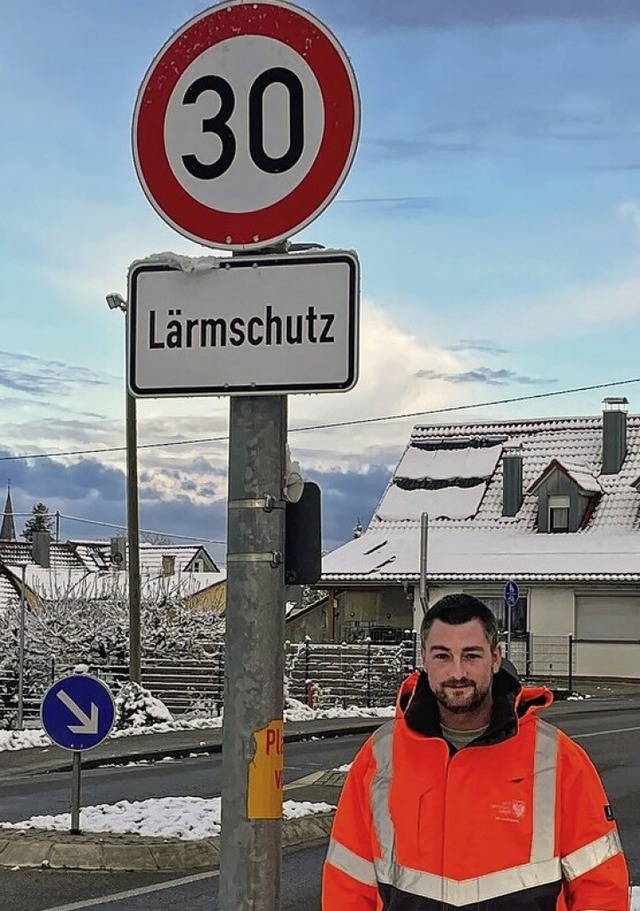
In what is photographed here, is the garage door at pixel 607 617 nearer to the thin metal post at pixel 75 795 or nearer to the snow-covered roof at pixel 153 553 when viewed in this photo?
the thin metal post at pixel 75 795

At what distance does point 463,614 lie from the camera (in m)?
3.61

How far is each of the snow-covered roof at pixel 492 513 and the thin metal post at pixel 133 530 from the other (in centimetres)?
1924

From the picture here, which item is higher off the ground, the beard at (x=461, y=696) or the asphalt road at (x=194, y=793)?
the beard at (x=461, y=696)

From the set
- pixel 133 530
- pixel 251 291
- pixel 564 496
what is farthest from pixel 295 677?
pixel 251 291

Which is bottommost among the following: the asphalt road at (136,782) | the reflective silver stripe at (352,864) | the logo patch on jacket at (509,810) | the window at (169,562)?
the asphalt road at (136,782)

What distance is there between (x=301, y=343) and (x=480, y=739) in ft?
3.49

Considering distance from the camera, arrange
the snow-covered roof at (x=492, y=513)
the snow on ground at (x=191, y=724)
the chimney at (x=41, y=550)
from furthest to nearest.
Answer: the chimney at (x=41, y=550) → the snow-covered roof at (x=492, y=513) → the snow on ground at (x=191, y=724)

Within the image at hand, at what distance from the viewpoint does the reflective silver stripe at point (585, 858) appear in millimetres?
3373

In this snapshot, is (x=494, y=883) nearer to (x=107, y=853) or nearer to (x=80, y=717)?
(x=107, y=853)

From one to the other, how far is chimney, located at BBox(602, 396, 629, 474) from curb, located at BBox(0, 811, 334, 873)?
37.2 meters

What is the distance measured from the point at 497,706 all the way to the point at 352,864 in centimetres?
52

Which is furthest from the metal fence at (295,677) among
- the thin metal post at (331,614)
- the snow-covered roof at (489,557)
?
the thin metal post at (331,614)

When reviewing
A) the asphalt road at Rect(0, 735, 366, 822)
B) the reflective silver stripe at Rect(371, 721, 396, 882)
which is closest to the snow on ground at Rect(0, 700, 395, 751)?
the asphalt road at Rect(0, 735, 366, 822)

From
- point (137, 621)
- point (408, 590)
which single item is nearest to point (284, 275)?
point (137, 621)
